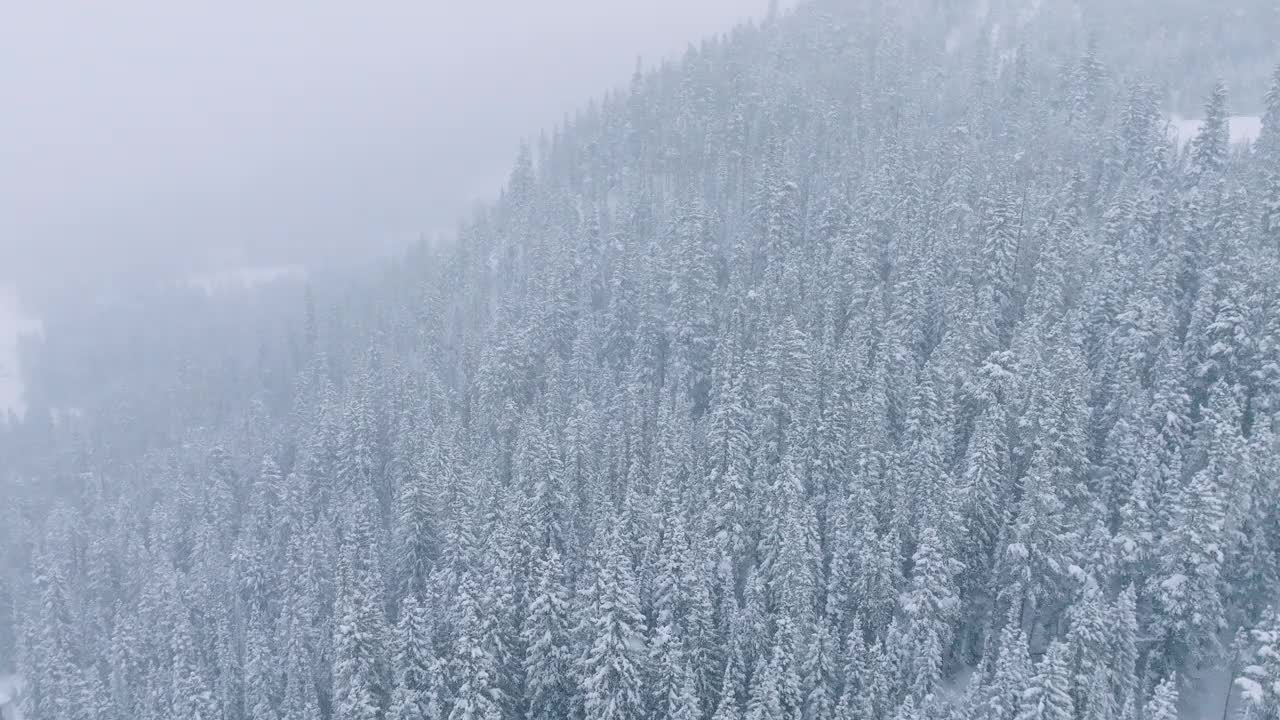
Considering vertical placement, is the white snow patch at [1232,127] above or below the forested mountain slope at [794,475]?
above

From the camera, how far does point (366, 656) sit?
47906 millimetres

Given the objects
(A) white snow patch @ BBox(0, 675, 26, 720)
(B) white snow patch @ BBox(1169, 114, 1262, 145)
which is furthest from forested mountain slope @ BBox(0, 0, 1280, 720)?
(B) white snow patch @ BBox(1169, 114, 1262, 145)

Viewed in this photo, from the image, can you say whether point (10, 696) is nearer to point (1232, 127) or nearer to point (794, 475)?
point (794, 475)

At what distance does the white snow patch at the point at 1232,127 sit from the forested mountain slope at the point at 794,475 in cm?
891

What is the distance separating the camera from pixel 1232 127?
100m

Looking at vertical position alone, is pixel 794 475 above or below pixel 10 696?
above

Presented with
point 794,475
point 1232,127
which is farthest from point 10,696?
point 1232,127

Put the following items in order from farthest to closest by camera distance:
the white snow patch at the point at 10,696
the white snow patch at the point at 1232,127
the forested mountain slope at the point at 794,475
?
the white snow patch at the point at 1232,127, the white snow patch at the point at 10,696, the forested mountain slope at the point at 794,475

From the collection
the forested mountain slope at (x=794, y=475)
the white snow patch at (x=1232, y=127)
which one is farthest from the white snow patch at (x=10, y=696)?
the white snow patch at (x=1232, y=127)

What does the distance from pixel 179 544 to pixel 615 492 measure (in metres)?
51.1

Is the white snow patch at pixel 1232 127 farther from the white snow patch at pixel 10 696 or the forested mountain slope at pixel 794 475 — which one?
the white snow patch at pixel 10 696

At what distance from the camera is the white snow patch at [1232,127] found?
9662cm

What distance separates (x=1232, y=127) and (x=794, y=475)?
3385 inches

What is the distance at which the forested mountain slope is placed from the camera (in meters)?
41.2
